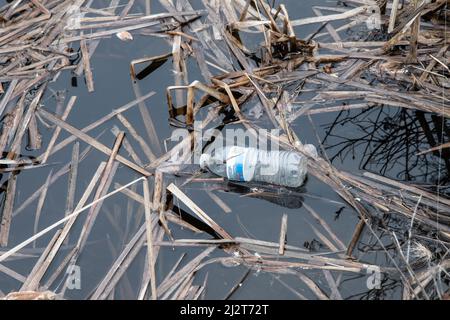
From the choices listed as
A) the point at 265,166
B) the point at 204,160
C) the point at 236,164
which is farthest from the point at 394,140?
the point at 204,160

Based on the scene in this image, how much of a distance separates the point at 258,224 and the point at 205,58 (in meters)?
1.70

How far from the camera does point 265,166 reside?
4234 millimetres

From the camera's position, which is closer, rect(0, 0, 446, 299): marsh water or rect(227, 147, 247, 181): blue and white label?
rect(0, 0, 446, 299): marsh water

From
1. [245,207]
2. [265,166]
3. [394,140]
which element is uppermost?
[394,140]

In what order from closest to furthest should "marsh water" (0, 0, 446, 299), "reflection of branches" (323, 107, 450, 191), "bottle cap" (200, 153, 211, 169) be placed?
"marsh water" (0, 0, 446, 299), "reflection of branches" (323, 107, 450, 191), "bottle cap" (200, 153, 211, 169)

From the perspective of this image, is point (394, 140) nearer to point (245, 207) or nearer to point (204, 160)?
point (245, 207)

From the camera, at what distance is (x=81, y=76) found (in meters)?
5.21

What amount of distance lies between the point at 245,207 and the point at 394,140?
3.79 ft

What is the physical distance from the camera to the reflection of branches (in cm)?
414

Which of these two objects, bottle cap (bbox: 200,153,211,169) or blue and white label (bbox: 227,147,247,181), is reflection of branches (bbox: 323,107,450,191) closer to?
blue and white label (bbox: 227,147,247,181)

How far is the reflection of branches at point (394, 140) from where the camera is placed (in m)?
4.14

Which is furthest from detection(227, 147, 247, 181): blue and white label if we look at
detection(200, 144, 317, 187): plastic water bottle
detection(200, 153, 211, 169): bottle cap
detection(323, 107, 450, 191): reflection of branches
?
detection(323, 107, 450, 191): reflection of branches
